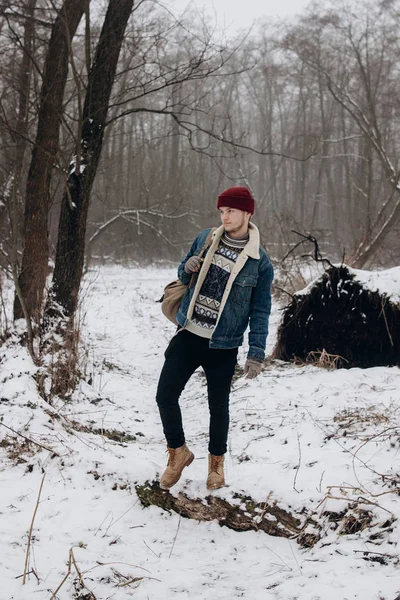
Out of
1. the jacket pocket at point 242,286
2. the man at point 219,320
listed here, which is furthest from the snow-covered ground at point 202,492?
the jacket pocket at point 242,286

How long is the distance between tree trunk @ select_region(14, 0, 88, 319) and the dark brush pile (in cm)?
327

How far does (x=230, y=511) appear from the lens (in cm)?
325

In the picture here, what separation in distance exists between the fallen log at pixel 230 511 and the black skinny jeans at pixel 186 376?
32cm

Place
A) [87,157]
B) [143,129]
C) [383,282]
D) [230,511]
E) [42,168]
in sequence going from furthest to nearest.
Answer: [143,129] < [42,168] < [383,282] < [87,157] < [230,511]

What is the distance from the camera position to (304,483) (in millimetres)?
3367

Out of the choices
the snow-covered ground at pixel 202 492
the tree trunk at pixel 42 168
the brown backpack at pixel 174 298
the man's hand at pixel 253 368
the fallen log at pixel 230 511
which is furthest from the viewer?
the tree trunk at pixel 42 168

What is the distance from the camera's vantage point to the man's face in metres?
3.31

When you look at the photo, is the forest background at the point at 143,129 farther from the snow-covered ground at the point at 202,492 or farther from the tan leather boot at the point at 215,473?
the tan leather boot at the point at 215,473

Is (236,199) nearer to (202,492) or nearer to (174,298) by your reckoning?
(174,298)

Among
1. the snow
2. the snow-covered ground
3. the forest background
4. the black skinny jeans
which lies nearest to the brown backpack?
the black skinny jeans

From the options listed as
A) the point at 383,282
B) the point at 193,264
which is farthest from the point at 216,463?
the point at 383,282

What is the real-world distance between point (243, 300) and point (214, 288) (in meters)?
0.20

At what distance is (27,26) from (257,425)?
19.7 feet

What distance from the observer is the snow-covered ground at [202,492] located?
8.11 feet
